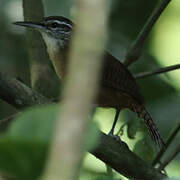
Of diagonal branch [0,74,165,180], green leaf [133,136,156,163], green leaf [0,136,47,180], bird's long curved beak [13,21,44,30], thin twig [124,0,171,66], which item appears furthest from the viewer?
bird's long curved beak [13,21,44,30]

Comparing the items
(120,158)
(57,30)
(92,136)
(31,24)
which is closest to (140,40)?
(31,24)

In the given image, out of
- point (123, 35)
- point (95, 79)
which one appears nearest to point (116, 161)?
point (95, 79)

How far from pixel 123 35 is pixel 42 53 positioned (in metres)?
1.24

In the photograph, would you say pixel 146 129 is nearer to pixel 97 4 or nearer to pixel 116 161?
pixel 116 161

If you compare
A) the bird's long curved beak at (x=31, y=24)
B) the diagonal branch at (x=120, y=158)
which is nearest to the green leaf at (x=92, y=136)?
the diagonal branch at (x=120, y=158)

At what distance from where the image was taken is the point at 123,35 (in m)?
4.98

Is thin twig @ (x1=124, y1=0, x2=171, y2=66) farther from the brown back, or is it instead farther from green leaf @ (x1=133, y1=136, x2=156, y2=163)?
green leaf @ (x1=133, y1=136, x2=156, y2=163)

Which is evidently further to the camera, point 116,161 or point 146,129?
point 146,129

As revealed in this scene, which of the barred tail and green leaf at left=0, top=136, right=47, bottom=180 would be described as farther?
the barred tail

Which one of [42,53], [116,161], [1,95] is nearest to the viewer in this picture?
[1,95]

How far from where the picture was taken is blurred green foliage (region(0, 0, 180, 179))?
4.12 m

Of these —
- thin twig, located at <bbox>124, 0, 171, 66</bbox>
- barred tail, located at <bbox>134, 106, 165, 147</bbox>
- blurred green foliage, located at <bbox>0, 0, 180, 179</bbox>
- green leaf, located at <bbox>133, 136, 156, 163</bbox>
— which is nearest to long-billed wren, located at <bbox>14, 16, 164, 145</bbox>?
barred tail, located at <bbox>134, 106, 165, 147</bbox>

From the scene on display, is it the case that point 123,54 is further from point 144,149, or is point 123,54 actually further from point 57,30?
point 144,149

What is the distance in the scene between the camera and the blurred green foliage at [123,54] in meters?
4.12
